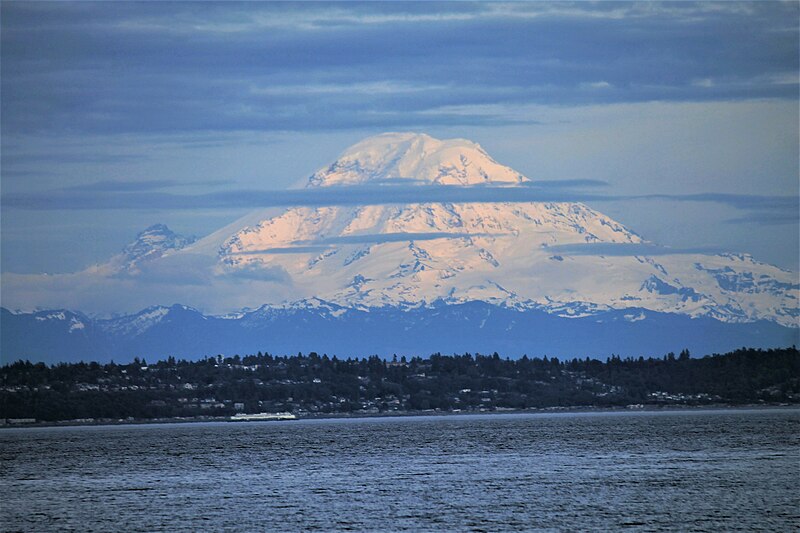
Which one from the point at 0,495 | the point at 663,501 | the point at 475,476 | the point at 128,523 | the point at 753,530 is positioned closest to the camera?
the point at 753,530

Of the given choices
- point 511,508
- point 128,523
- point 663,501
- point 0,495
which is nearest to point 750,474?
point 663,501

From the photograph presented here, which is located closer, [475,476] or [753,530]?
[753,530]

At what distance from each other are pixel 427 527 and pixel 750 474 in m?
61.8

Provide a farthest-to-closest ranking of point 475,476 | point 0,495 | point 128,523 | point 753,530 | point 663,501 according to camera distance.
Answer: point 475,476 < point 0,495 < point 663,501 < point 128,523 < point 753,530

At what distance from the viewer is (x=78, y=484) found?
611 feet

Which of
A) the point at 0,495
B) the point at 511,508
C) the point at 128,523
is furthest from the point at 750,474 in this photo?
the point at 0,495

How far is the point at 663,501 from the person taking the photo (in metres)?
148

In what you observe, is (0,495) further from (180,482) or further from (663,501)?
(663,501)

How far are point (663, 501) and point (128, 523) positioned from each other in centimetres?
5310

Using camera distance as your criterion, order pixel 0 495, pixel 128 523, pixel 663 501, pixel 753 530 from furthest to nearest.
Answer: pixel 0 495
pixel 663 501
pixel 128 523
pixel 753 530

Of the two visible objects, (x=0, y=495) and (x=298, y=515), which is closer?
(x=298, y=515)

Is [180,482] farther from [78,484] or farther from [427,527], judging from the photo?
[427,527]

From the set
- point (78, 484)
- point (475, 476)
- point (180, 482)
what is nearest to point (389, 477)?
point (475, 476)

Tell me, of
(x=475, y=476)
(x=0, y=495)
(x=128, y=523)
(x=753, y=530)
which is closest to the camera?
(x=753, y=530)
